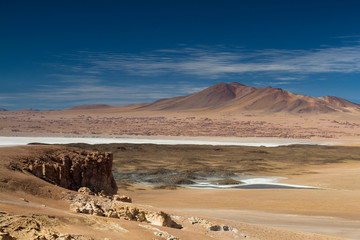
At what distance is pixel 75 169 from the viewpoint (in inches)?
488

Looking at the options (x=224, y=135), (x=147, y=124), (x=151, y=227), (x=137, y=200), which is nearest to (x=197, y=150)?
(x=137, y=200)

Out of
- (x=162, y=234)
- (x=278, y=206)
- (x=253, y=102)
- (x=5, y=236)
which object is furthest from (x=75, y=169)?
(x=253, y=102)

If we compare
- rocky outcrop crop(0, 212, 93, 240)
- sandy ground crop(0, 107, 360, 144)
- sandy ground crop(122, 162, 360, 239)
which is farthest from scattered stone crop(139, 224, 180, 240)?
sandy ground crop(0, 107, 360, 144)

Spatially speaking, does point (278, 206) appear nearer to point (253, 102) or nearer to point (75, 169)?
point (75, 169)

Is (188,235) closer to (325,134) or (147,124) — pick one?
(325,134)

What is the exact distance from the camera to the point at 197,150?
54969 mm

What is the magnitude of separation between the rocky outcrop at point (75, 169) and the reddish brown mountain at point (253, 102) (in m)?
133

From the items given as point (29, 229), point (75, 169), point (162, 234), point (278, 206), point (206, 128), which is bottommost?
point (278, 206)

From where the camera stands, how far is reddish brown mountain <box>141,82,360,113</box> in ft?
482

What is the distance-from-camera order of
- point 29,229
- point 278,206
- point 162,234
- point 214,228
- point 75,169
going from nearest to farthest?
point 29,229 → point 162,234 → point 214,228 → point 75,169 → point 278,206

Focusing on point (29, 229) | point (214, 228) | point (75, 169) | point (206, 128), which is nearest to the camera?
point (29, 229)

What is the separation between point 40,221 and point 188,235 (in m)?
2.82

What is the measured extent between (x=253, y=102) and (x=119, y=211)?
151 meters

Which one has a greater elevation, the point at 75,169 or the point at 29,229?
the point at 75,169
